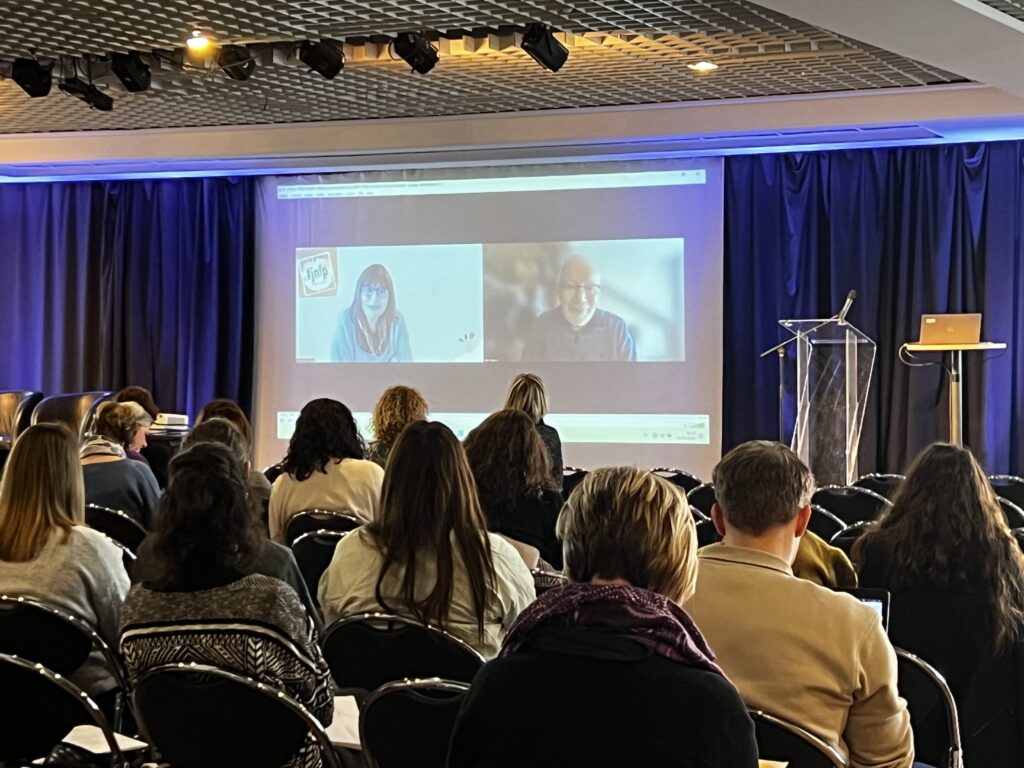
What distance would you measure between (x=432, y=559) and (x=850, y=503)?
8.99ft

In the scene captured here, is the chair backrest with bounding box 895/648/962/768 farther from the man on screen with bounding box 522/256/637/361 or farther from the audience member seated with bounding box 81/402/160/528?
the man on screen with bounding box 522/256/637/361

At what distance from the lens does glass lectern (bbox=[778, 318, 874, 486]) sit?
26.4 feet

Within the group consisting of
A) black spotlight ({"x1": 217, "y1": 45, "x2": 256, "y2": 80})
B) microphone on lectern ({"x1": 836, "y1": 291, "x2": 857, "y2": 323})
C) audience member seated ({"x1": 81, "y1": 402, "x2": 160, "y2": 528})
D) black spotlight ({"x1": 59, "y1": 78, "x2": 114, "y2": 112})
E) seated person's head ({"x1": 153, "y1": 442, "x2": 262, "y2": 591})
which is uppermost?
black spotlight ({"x1": 217, "y1": 45, "x2": 256, "y2": 80})

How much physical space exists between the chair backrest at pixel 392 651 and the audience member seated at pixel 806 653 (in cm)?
69

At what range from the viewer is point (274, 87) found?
8.04m

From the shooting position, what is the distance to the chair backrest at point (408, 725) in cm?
225

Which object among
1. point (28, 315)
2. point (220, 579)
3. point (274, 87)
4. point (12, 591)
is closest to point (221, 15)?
point (274, 87)

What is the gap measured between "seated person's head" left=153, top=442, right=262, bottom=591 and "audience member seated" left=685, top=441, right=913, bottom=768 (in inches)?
40.9

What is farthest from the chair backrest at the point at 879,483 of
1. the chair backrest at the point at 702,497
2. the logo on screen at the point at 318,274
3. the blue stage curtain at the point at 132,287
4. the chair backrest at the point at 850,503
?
the blue stage curtain at the point at 132,287

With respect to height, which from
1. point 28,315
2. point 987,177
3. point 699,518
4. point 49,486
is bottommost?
point 699,518

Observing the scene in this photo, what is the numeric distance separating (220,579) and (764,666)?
3.92ft

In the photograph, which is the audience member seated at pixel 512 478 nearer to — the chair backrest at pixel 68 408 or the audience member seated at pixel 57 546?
the audience member seated at pixel 57 546

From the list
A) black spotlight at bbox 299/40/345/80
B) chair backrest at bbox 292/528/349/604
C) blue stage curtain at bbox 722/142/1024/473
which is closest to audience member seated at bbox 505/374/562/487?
black spotlight at bbox 299/40/345/80

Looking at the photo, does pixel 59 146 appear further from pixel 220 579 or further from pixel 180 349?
pixel 220 579
